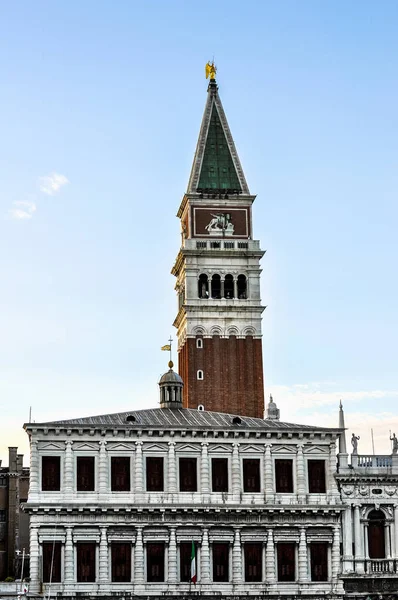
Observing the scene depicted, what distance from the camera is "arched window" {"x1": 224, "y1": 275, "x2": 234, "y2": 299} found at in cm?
11325

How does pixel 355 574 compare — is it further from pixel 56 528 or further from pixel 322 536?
pixel 56 528

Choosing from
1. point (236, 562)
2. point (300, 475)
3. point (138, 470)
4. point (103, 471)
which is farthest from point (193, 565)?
point (300, 475)

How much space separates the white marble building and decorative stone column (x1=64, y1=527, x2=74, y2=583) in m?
0.06

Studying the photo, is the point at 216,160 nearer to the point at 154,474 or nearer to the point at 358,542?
the point at 154,474

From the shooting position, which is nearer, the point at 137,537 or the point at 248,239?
the point at 137,537

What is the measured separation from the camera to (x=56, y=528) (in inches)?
3041

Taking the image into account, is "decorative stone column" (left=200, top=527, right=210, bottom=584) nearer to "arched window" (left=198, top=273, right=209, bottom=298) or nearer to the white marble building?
the white marble building

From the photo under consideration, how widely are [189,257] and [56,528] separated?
134 ft

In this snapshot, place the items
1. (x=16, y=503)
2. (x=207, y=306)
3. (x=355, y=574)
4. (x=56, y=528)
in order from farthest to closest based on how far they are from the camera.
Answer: (x=207, y=306) → (x=16, y=503) → (x=355, y=574) → (x=56, y=528)

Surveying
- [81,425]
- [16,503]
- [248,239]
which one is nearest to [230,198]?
[248,239]

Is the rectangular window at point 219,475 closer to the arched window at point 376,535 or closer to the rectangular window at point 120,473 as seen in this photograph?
the rectangular window at point 120,473

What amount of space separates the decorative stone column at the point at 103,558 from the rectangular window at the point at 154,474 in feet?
13.4

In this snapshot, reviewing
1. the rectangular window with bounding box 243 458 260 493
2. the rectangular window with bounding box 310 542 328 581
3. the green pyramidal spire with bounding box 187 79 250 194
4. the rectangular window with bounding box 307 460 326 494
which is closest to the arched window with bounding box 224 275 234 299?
the green pyramidal spire with bounding box 187 79 250 194

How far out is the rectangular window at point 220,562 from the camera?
78938mm
